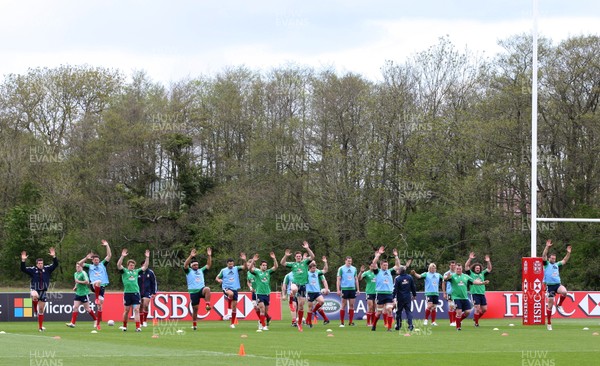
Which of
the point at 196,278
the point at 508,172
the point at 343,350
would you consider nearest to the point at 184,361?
the point at 343,350

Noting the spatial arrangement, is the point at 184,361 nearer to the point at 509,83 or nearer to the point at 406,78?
the point at 509,83

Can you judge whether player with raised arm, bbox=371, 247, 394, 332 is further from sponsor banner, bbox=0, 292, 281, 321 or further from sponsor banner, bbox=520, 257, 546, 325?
sponsor banner, bbox=0, 292, 281, 321

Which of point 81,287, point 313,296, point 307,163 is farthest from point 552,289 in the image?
point 307,163

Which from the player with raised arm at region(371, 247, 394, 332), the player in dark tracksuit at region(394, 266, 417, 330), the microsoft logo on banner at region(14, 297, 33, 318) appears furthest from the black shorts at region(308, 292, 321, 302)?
the microsoft logo on banner at region(14, 297, 33, 318)

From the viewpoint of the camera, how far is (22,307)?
116 feet

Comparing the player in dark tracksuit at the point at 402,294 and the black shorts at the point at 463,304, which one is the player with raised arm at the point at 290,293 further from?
the black shorts at the point at 463,304

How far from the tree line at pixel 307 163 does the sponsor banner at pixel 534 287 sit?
873 inches

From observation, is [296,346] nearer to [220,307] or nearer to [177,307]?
[177,307]

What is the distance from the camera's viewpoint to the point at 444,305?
1604 inches

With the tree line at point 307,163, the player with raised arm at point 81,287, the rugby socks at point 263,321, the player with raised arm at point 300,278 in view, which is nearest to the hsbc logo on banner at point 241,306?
the player with raised arm at point 300,278

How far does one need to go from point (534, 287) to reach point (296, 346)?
11.4 metres

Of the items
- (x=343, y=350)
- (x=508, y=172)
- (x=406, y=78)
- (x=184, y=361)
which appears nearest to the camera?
(x=184, y=361)

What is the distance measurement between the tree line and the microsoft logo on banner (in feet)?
89.4

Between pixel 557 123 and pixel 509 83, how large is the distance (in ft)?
10.7
